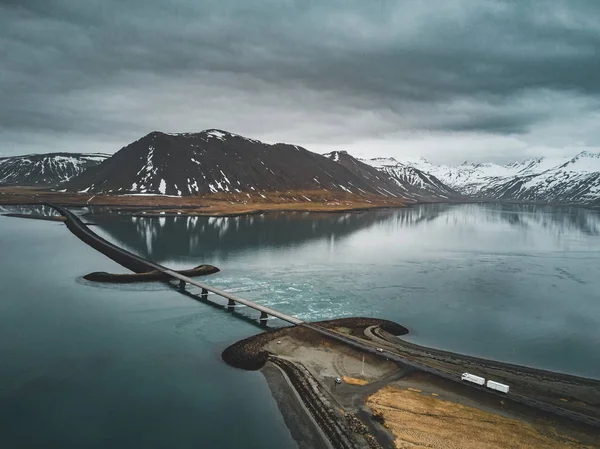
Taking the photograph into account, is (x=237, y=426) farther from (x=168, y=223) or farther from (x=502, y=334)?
(x=168, y=223)

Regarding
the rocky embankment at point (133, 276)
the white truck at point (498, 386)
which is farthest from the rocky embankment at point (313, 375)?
Answer: the rocky embankment at point (133, 276)

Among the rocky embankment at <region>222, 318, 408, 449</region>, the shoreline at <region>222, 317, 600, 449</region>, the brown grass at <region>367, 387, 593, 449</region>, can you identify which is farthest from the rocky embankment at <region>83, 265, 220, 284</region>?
the brown grass at <region>367, 387, 593, 449</region>

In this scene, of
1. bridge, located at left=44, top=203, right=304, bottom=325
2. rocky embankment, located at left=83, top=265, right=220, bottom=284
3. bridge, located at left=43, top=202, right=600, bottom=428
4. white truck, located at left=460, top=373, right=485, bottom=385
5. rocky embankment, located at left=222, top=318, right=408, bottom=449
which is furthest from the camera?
rocky embankment, located at left=83, top=265, right=220, bottom=284

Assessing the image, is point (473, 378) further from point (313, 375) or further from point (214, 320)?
point (214, 320)

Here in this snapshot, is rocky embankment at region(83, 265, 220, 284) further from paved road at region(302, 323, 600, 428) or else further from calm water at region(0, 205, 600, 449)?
paved road at region(302, 323, 600, 428)

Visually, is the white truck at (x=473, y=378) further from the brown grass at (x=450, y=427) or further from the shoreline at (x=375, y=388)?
the brown grass at (x=450, y=427)

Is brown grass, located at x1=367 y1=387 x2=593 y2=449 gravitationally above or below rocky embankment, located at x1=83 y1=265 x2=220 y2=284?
below
